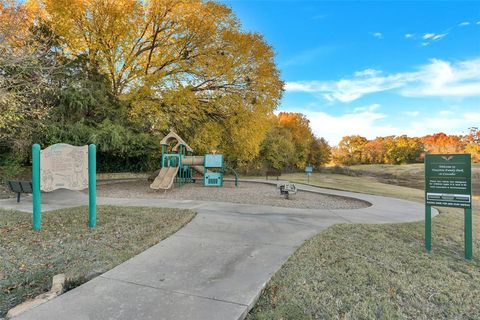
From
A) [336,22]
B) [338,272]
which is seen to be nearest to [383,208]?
[338,272]

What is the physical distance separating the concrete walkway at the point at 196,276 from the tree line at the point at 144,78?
399 inches

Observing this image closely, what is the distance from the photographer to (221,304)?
8.41 feet

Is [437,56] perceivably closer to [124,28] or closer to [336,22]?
[336,22]

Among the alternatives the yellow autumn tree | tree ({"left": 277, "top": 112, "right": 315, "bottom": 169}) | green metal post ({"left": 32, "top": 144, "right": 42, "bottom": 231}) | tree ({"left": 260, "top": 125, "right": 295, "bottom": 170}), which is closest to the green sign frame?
green metal post ({"left": 32, "top": 144, "right": 42, "bottom": 231})

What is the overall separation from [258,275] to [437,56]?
1713cm

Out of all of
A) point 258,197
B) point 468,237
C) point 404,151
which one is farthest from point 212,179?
point 404,151

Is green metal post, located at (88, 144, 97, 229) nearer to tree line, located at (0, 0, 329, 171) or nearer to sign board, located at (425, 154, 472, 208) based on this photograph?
sign board, located at (425, 154, 472, 208)

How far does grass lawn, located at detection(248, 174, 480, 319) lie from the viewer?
2.55 metres

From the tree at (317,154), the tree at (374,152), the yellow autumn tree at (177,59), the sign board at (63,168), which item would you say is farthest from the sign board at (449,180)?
the tree at (374,152)

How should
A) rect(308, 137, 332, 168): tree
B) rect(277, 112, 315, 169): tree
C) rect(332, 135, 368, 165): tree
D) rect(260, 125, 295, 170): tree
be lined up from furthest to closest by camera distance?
rect(332, 135, 368, 165): tree
rect(308, 137, 332, 168): tree
rect(277, 112, 315, 169): tree
rect(260, 125, 295, 170): tree

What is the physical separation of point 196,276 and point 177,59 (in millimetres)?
14631

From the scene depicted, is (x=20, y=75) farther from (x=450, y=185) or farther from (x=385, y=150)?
(x=385, y=150)

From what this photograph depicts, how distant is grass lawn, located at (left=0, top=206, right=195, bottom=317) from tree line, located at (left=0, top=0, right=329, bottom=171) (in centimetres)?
752

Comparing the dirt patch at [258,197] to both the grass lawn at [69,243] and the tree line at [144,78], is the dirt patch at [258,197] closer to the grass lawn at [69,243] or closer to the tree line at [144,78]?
the grass lawn at [69,243]
